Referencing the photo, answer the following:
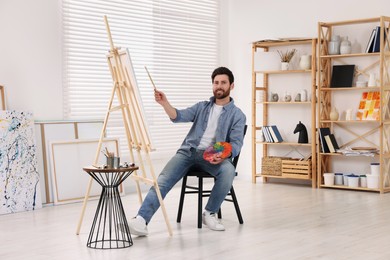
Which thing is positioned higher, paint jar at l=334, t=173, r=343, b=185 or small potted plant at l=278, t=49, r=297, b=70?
small potted plant at l=278, t=49, r=297, b=70

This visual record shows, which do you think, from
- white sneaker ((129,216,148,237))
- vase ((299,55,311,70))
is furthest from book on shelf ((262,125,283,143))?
white sneaker ((129,216,148,237))

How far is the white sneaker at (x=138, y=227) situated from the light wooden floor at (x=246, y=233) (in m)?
0.05

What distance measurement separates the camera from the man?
4578 millimetres

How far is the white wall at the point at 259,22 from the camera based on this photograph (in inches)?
275

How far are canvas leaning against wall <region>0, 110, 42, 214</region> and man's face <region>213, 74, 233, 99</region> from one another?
76.2 inches

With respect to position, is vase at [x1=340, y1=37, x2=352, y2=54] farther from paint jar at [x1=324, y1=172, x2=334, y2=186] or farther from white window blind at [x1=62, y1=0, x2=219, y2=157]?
white window blind at [x1=62, y1=0, x2=219, y2=157]

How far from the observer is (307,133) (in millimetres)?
7215

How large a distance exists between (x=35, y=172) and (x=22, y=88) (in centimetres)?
81

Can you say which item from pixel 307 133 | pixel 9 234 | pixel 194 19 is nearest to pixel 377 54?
pixel 307 133

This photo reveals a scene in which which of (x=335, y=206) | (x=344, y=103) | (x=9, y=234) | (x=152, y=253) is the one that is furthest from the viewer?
(x=344, y=103)

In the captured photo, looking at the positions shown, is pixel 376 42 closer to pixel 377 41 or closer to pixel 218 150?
pixel 377 41

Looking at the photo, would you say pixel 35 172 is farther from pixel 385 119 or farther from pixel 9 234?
pixel 385 119

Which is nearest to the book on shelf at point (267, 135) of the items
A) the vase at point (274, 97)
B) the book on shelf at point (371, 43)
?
the vase at point (274, 97)

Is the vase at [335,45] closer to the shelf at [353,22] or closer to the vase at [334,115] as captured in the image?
the shelf at [353,22]
